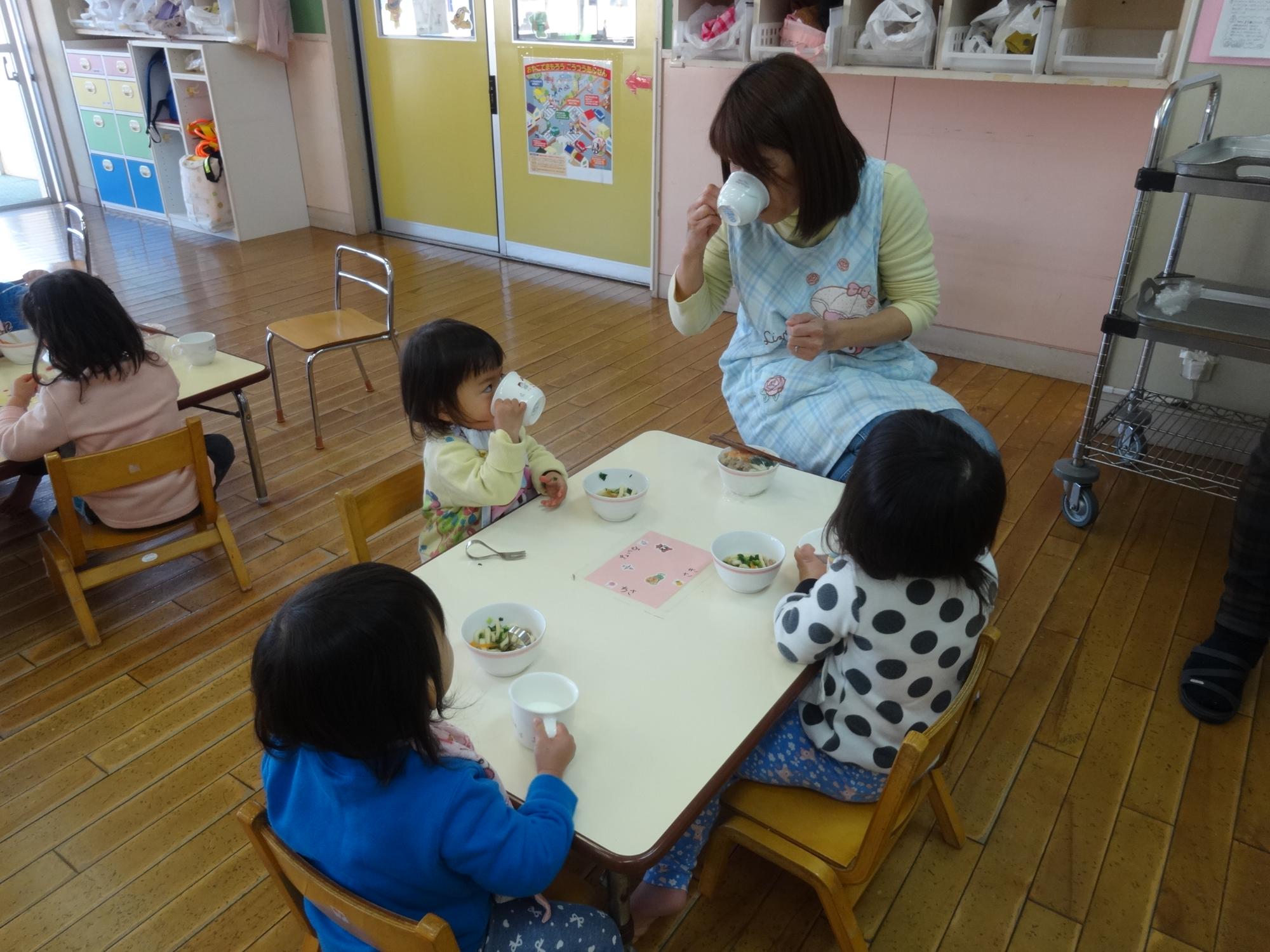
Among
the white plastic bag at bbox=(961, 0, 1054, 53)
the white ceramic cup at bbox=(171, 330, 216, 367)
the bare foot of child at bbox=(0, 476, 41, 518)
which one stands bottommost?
the bare foot of child at bbox=(0, 476, 41, 518)

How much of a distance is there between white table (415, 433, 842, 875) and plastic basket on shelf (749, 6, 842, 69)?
7.47 ft

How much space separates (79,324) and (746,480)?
1.46 meters

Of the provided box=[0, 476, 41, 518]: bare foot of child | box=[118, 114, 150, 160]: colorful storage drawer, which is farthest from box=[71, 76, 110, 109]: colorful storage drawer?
box=[0, 476, 41, 518]: bare foot of child

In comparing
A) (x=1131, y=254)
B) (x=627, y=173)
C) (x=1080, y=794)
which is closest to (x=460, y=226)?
(x=627, y=173)

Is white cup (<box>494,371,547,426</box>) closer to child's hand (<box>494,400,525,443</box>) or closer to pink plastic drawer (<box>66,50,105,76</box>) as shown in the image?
child's hand (<box>494,400,525,443</box>)

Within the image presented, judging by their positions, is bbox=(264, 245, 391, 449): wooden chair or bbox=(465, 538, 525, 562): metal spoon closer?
bbox=(465, 538, 525, 562): metal spoon

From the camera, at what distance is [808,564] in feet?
4.23

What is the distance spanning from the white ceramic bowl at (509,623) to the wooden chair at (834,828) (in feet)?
1.30

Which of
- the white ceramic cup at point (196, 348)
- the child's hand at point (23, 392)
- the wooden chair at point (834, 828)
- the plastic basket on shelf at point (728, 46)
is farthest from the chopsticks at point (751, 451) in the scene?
the plastic basket on shelf at point (728, 46)

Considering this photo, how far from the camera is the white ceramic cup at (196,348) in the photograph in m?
2.35

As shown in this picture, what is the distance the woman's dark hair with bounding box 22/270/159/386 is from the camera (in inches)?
74.3

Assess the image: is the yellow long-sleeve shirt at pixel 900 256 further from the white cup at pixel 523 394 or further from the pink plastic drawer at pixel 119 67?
the pink plastic drawer at pixel 119 67

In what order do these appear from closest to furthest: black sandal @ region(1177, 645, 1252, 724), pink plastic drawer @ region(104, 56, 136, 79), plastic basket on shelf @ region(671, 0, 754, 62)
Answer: black sandal @ region(1177, 645, 1252, 724)
plastic basket on shelf @ region(671, 0, 754, 62)
pink plastic drawer @ region(104, 56, 136, 79)

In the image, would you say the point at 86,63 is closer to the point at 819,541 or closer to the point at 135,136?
the point at 135,136
